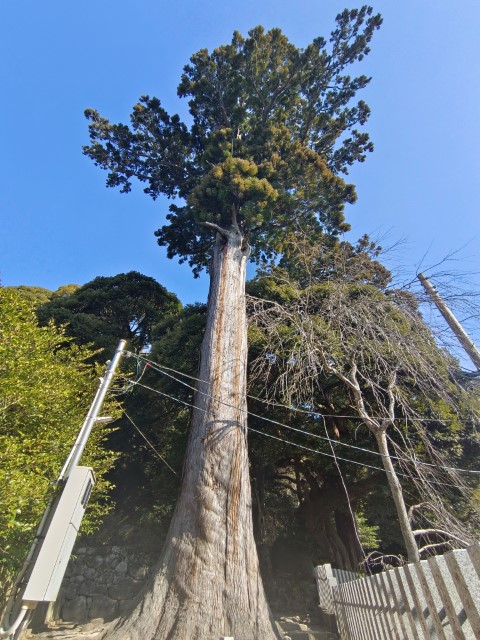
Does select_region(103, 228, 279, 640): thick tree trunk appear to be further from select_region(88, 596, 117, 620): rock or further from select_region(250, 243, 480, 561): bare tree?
select_region(88, 596, 117, 620): rock

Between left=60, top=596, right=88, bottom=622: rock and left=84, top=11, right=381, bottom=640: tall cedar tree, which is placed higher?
left=84, top=11, right=381, bottom=640: tall cedar tree

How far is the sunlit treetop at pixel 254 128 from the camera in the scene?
878 centimetres

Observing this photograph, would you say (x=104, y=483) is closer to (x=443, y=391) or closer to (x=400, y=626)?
(x=400, y=626)

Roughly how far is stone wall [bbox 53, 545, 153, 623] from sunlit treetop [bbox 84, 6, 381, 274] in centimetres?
750

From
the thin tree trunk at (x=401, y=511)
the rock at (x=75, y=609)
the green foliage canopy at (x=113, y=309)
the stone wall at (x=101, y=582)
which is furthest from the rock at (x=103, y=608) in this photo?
the thin tree trunk at (x=401, y=511)

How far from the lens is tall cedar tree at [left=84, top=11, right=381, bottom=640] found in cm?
327

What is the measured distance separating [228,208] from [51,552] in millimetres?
7130

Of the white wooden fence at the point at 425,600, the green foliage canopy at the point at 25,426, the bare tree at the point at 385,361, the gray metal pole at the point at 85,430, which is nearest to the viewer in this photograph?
the white wooden fence at the point at 425,600

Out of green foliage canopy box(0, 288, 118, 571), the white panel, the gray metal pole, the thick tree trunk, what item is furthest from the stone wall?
the white panel

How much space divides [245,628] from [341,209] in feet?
27.4

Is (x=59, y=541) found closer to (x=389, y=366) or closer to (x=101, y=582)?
(x=389, y=366)

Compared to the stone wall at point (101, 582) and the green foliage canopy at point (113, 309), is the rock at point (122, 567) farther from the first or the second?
→ the green foliage canopy at point (113, 309)

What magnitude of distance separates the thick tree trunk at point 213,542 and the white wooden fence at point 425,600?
0.98 metres

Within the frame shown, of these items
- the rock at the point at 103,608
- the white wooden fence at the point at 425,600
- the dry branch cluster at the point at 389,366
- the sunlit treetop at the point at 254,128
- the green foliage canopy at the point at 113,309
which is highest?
the sunlit treetop at the point at 254,128
